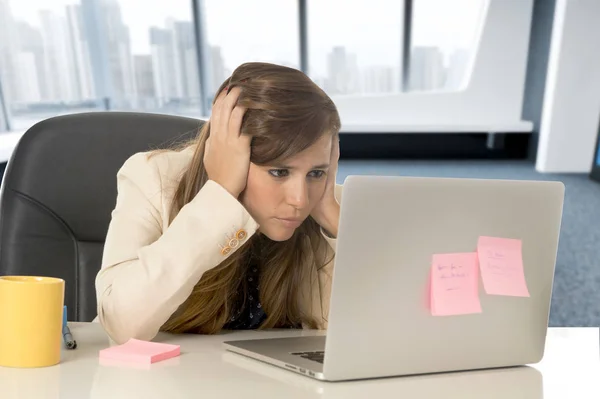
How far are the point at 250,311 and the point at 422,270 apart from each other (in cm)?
51

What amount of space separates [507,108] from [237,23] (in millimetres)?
3421

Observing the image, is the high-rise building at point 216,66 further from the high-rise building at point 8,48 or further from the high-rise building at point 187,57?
the high-rise building at point 8,48

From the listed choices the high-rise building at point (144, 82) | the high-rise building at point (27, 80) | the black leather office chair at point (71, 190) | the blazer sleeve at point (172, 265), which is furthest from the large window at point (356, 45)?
the blazer sleeve at point (172, 265)

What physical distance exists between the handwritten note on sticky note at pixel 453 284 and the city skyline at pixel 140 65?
23.9 feet

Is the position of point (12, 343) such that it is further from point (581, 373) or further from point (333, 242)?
point (581, 373)

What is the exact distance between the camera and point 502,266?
968 millimetres

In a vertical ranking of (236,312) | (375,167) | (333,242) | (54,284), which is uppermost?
(54,284)

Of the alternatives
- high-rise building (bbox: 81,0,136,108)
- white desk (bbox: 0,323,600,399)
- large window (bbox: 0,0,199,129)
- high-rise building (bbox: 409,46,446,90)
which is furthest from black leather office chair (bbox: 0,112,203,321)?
high-rise building (bbox: 409,46,446,90)

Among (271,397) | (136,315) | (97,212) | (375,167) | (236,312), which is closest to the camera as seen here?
(271,397)

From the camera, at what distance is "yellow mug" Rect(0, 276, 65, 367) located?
3.07ft

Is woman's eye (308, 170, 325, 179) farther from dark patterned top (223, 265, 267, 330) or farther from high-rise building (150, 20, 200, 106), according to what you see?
high-rise building (150, 20, 200, 106)

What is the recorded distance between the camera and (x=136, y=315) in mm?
1118

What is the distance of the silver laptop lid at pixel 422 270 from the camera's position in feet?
2.86

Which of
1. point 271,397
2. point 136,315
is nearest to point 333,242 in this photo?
point 136,315
